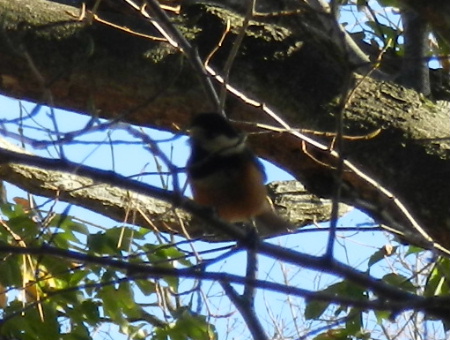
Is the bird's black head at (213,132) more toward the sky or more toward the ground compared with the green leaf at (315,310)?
more toward the sky

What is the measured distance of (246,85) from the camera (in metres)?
2.88

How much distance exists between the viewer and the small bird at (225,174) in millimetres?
2557

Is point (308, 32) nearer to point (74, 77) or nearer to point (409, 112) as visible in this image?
point (409, 112)

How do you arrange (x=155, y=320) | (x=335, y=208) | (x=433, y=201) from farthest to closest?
1. (x=155, y=320)
2. (x=433, y=201)
3. (x=335, y=208)

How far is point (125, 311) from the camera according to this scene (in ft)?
9.47

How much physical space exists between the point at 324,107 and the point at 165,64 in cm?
52

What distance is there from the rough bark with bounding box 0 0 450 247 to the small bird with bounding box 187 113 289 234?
0.66 feet

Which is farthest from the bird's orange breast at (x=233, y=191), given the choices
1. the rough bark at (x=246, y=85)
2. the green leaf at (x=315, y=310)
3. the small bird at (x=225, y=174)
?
the green leaf at (x=315, y=310)

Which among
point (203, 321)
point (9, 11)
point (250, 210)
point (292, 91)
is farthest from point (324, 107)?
point (9, 11)

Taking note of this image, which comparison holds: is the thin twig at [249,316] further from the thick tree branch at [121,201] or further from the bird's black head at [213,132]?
the thick tree branch at [121,201]

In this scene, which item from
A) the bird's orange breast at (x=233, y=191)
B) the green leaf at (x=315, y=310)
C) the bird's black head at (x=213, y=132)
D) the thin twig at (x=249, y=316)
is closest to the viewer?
the thin twig at (x=249, y=316)

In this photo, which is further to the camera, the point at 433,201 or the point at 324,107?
the point at 324,107

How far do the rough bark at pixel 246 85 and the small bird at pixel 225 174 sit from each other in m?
0.20

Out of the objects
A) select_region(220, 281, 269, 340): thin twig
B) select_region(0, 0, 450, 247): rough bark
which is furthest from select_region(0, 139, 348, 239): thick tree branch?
select_region(220, 281, 269, 340): thin twig
